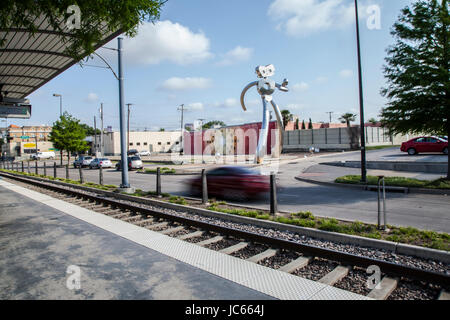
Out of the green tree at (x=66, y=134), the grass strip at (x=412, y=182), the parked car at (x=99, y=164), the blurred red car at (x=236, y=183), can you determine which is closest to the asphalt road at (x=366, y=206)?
the blurred red car at (x=236, y=183)

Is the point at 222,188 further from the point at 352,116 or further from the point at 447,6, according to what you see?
the point at 352,116

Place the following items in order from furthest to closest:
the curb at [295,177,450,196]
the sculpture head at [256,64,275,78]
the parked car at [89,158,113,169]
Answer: the parked car at [89,158,113,169] < the sculpture head at [256,64,275,78] < the curb at [295,177,450,196]

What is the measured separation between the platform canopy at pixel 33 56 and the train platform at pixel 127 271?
5.70 m

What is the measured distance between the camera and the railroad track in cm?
398

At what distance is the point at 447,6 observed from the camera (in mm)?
12008

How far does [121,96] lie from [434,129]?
13.1 metres

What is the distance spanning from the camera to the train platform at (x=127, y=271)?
3855 millimetres

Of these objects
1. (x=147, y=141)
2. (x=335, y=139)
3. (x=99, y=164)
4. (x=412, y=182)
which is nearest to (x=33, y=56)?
(x=412, y=182)

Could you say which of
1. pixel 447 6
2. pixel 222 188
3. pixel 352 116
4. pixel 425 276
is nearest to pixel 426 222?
pixel 425 276

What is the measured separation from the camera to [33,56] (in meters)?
13.3

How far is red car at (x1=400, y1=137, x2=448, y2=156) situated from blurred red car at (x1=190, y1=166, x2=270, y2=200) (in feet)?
76.5
